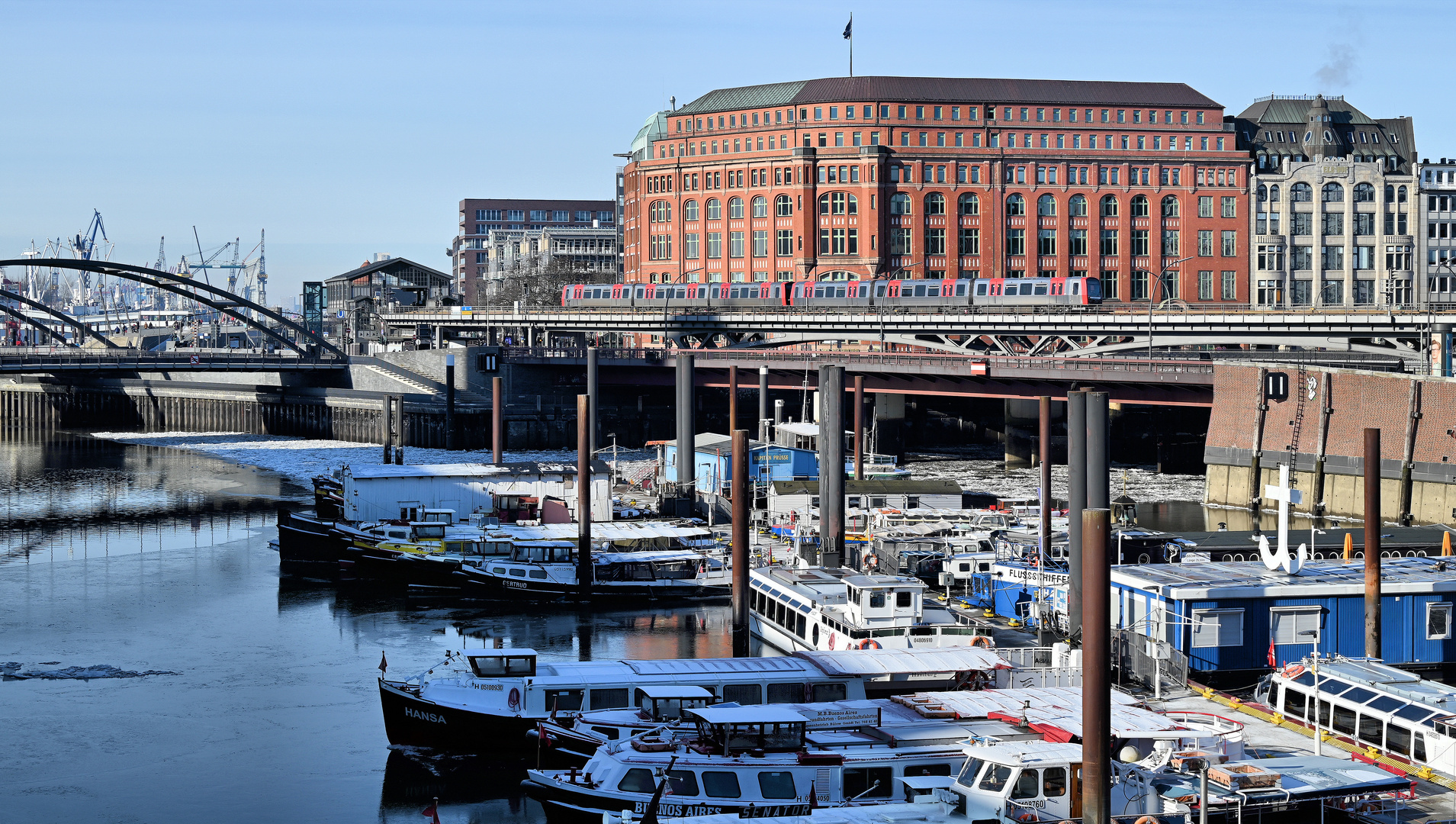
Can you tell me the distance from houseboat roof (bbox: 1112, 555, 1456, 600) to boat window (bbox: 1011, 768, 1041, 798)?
1364 cm

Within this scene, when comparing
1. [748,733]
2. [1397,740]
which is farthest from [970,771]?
[1397,740]

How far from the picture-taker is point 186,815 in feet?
113

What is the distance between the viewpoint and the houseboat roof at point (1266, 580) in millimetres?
40688

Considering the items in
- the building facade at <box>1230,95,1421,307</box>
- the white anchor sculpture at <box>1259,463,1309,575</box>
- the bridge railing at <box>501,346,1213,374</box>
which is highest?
the building facade at <box>1230,95,1421,307</box>

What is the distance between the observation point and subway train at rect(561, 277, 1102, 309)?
4523 inches

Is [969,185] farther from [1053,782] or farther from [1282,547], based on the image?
[1053,782]

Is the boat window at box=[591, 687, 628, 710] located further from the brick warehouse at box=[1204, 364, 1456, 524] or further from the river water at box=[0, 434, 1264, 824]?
the brick warehouse at box=[1204, 364, 1456, 524]

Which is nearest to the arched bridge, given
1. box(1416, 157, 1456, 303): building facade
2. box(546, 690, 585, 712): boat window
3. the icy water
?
the icy water

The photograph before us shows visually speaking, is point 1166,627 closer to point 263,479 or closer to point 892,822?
point 892,822

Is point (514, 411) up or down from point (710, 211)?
down

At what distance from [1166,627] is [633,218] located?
459ft

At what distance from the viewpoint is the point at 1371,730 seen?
105 ft

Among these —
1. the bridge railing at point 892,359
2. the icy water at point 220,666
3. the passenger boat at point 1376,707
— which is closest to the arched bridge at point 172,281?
the bridge railing at point 892,359

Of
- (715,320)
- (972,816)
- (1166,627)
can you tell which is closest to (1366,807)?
(972,816)
